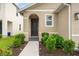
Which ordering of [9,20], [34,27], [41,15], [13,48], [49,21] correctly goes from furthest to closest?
1. [9,20]
2. [34,27]
3. [49,21]
4. [41,15]
5. [13,48]

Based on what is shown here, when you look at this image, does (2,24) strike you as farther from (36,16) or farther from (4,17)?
(36,16)

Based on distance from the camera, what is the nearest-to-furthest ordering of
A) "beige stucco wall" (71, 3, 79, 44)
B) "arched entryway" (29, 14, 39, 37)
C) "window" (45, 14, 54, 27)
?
"beige stucco wall" (71, 3, 79, 44) → "window" (45, 14, 54, 27) → "arched entryway" (29, 14, 39, 37)

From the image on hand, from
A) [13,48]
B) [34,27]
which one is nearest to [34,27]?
[34,27]

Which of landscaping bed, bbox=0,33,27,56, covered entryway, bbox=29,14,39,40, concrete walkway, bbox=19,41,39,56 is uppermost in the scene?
covered entryway, bbox=29,14,39,40

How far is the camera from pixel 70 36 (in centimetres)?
1445

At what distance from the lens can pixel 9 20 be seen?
33844 mm

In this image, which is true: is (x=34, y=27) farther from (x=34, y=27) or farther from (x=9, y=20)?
(x=9, y=20)

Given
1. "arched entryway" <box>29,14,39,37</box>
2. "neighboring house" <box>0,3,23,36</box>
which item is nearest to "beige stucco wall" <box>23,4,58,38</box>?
"arched entryway" <box>29,14,39,37</box>

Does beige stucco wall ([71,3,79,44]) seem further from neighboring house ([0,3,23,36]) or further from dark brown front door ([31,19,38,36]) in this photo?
neighboring house ([0,3,23,36])

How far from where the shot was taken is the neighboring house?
3066cm

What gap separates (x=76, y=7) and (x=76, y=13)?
0.35 m

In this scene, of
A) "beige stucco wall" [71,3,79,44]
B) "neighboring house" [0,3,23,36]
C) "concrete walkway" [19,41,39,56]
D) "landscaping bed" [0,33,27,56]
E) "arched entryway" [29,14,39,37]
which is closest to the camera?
"landscaping bed" [0,33,27,56]

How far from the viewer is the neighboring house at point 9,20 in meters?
30.7

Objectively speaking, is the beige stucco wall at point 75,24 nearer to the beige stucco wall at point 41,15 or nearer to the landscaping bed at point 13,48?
the landscaping bed at point 13,48
